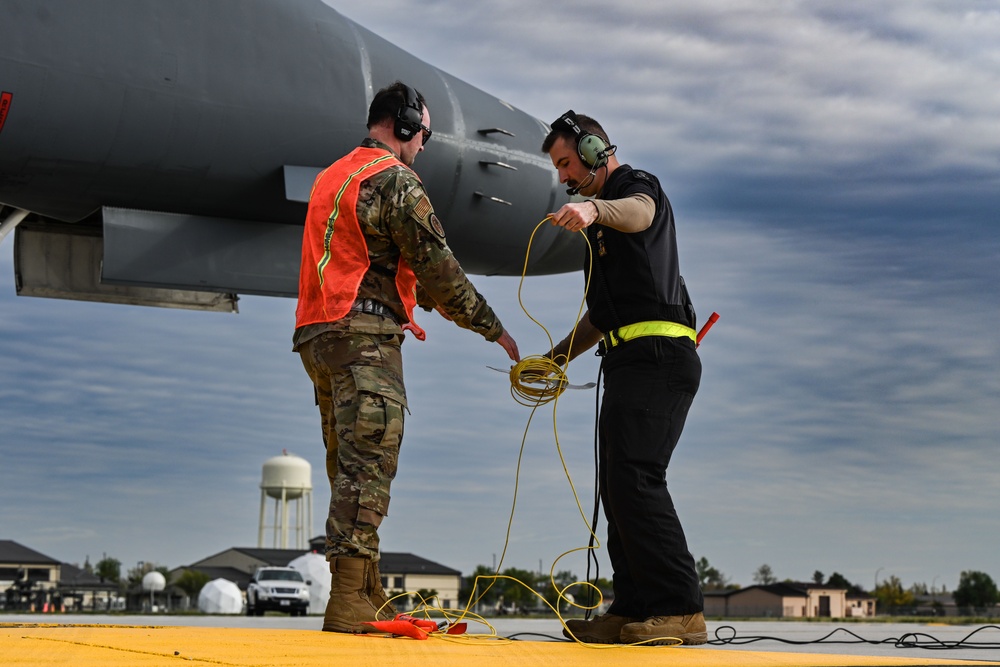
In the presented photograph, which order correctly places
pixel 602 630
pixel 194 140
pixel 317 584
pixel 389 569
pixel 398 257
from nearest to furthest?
pixel 602 630 < pixel 398 257 < pixel 194 140 < pixel 317 584 < pixel 389 569

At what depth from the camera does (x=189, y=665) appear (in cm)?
268

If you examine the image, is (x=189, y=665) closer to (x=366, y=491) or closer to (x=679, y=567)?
(x=366, y=491)

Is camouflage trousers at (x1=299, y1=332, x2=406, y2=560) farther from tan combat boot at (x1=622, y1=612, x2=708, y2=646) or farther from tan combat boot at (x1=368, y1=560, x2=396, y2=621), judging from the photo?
tan combat boot at (x1=622, y1=612, x2=708, y2=646)

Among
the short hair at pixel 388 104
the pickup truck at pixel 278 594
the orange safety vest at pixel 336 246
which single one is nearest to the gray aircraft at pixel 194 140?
the short hair at pixel 388 104

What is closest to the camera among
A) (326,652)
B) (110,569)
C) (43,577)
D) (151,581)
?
(326,652)

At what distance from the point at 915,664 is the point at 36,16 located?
5.58 m

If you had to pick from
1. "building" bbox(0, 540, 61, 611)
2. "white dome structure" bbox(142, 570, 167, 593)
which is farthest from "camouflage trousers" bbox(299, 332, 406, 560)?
"building" bbox(0, 540, 61, 611)

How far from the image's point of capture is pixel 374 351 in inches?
169

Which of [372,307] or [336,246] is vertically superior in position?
[336,246]

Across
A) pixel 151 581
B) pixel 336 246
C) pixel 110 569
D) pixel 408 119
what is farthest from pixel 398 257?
pixel 110 569

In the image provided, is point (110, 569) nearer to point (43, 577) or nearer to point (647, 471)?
point (43, 577)

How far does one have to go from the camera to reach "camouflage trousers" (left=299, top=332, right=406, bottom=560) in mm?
4160

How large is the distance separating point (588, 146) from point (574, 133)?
119mm

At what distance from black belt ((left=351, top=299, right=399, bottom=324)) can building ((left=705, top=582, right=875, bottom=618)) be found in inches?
1705
